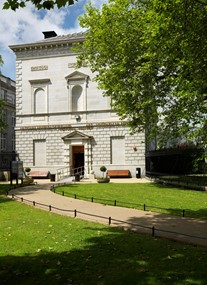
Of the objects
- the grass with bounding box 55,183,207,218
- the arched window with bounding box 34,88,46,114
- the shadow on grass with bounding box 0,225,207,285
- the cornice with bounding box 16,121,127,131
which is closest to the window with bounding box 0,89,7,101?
the arched window with bounding box 34,88,46,114

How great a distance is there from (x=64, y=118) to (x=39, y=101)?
3.80m

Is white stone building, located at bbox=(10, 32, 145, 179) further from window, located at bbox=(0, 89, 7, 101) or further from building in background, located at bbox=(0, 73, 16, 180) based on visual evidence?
window, located at bbox=(0, 89, 7, 101)

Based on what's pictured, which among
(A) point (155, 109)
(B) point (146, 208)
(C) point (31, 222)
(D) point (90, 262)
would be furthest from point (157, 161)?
(D) point (90, 262)

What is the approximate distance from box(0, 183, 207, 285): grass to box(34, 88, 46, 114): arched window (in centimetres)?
2831

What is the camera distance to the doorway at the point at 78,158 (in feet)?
126

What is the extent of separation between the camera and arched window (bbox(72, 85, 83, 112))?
38.4 meters

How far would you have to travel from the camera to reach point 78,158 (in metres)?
39.0

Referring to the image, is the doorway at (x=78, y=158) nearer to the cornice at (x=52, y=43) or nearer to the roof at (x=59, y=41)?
the cornice at (x=52, y=43)

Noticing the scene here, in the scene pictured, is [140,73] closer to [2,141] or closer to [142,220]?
[142,220]

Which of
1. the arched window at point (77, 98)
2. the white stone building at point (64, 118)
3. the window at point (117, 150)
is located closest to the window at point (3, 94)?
the white stone building at point (64, 118)

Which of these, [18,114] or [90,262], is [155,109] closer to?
[90,262]

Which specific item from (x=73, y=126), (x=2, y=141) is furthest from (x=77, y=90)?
(x=2, y=141)

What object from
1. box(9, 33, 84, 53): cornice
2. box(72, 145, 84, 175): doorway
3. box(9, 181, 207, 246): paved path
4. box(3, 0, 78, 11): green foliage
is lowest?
box(9, 181, 207, 246): paved path

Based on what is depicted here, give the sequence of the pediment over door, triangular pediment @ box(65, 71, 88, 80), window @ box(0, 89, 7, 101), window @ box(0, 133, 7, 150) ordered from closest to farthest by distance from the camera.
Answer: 1. the pediment over door
2. triangular pediment @ box(65, 71, 88, 80)
3. window @ box(0, 133, 7, 150)
4. window @ box(0, 89, 7, 101)
